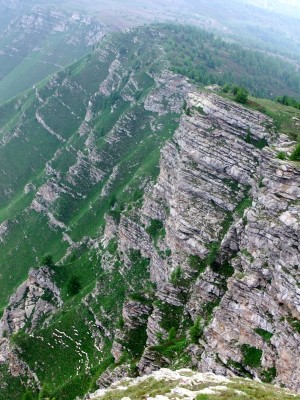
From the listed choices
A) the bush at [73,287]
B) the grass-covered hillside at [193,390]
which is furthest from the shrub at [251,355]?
the bush at [73,287]

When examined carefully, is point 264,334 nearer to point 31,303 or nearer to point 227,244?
point 227,244

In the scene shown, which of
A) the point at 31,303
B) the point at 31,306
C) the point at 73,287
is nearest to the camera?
the point at 73,287

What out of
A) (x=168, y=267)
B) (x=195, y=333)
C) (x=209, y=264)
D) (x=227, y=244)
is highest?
(x=227, y=244)

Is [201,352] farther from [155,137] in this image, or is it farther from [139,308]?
[155,137]

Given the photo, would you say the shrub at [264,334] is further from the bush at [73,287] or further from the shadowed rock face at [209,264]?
the bush at [73,287]

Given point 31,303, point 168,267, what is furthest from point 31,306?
point 168,267

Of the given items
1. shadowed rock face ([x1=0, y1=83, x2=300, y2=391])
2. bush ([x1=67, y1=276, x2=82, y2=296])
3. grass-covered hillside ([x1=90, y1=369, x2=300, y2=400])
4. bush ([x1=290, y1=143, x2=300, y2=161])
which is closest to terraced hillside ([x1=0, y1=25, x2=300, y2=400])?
shadowed rock face ([x1=0, y1=83, x2=300, y2=391])

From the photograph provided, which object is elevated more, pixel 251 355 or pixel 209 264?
pixel 209 264
